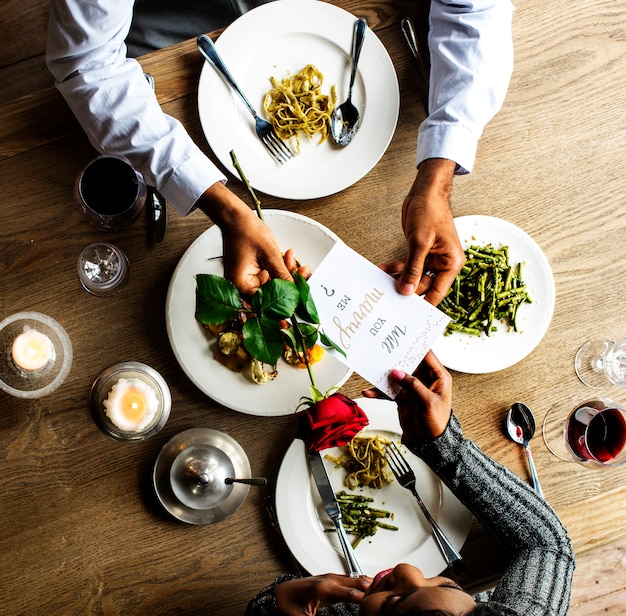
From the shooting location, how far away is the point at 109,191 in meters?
1.43

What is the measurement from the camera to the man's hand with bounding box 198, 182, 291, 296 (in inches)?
52.1

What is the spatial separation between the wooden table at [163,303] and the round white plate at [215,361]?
3.2 inches

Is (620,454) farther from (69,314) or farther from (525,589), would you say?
(69,314)

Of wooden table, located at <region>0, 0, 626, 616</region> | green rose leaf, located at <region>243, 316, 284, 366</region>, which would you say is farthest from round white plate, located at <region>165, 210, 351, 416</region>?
green rose leaf, located at <region>243, 316, 284, 366</region>

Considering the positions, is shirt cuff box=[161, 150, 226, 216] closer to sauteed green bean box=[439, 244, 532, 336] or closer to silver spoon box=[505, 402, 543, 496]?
sauteed green bean box=[439, 244, 532, 336]

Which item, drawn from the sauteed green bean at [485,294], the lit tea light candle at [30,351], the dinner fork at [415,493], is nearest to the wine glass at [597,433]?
the sauteed green bean at [485,294]

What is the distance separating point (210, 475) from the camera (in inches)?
55.6

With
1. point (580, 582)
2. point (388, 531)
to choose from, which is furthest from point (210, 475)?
point (580, 582)

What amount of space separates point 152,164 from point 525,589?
4.31 feet

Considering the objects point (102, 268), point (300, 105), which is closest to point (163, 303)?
point (102, 268)

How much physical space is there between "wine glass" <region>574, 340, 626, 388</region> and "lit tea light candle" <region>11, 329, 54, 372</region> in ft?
4.35

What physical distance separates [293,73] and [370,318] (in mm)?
685

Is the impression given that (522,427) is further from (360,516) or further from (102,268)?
(102,268)

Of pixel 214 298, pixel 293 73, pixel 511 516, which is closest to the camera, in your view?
pixel 214 298
